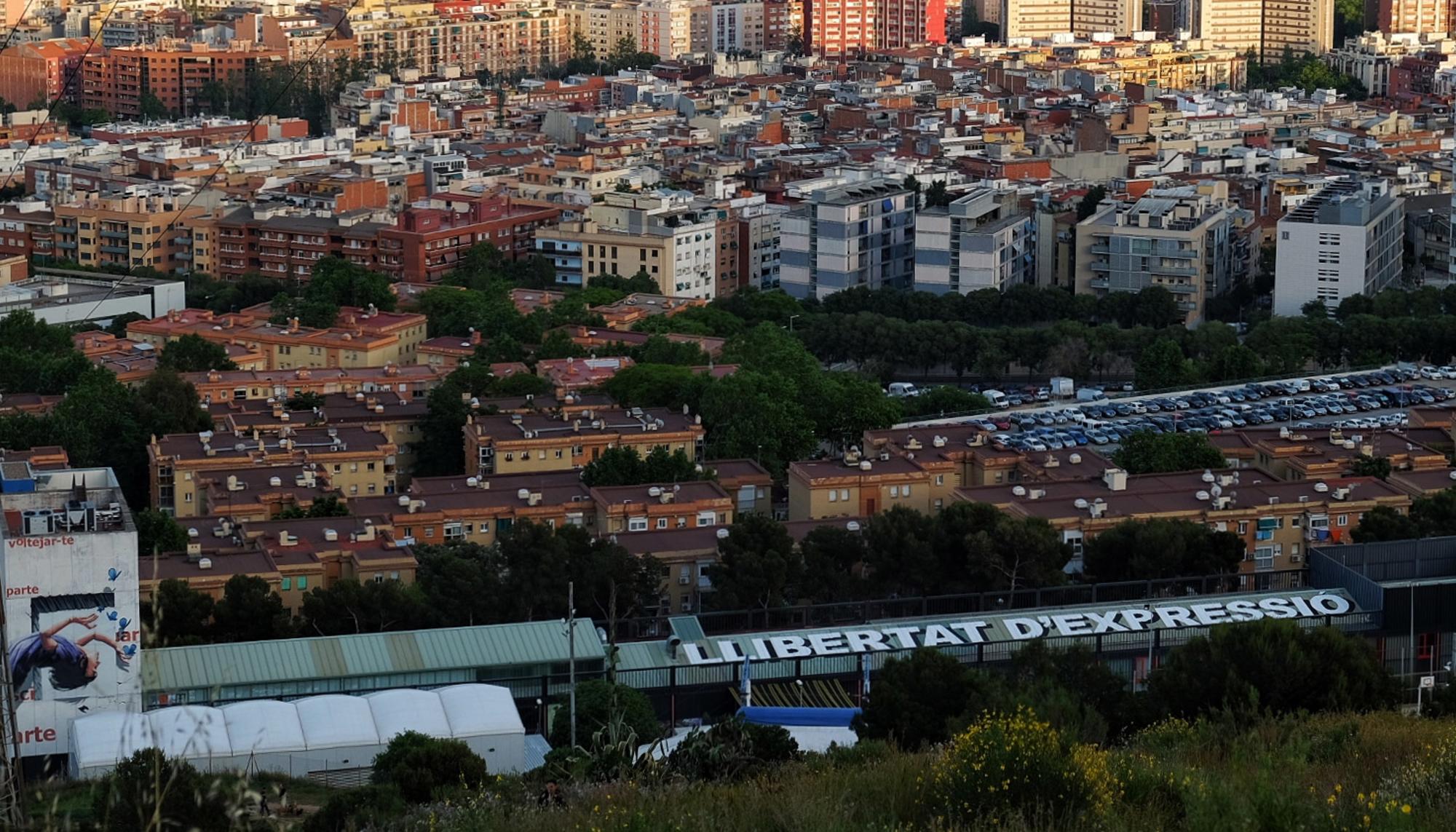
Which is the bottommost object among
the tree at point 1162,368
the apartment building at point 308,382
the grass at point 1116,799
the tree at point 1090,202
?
the tree at point 1162,368

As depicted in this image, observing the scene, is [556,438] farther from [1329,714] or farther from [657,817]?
[657,817]

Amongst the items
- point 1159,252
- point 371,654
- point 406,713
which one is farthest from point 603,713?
point 1159,252

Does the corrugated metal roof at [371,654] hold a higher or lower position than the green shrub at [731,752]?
lower

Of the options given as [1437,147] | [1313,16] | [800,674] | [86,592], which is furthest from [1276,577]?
[1313,16]

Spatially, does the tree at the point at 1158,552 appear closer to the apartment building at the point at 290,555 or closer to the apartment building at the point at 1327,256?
the apartment building at the point at 290,555

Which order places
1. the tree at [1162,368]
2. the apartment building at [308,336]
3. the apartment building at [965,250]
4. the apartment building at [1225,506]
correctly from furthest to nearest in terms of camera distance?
the apartment building at [965,250], the apartment building at [308,336], the tree at [1162,368], the apartment building at [1225,506]

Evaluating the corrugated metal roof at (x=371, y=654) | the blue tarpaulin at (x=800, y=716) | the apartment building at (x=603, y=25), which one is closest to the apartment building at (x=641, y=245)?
the corrugated metal roof at (x=371, y=654)

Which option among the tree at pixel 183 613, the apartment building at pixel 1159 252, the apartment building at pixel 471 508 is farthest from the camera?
the apartment building at pixel 1159 252

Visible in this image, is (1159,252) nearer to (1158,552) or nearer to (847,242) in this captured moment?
(847,242)
